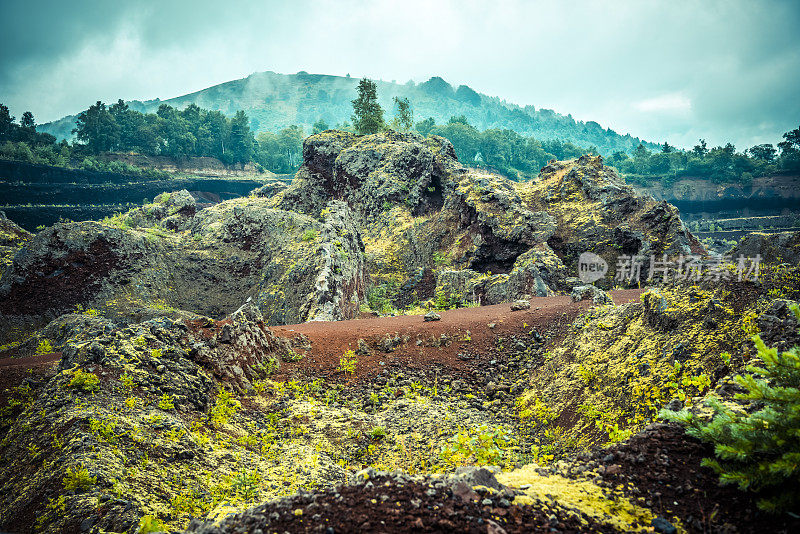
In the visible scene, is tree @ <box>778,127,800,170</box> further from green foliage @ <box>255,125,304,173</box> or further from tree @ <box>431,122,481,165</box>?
green foliage @ <box>255,125,304,173</box>

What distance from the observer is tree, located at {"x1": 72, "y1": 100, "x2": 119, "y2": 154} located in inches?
2416

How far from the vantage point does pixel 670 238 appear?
22.9 metres

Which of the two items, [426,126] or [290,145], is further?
[426,126]

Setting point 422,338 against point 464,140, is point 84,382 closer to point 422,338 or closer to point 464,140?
point 422,338

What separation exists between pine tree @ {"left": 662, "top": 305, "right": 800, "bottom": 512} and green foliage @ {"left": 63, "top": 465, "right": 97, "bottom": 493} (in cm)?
753

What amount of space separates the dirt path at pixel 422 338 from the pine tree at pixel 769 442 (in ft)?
25.1

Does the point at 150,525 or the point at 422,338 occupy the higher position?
the point at 150,525

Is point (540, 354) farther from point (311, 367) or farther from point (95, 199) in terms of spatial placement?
point (95, 199)

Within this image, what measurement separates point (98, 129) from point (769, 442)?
84.2 metres

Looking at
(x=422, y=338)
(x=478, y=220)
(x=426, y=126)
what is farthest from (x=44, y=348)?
(x=426, y=126)

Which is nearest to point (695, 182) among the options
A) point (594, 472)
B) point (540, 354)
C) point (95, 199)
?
point (540, 354)

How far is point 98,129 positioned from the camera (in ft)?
202

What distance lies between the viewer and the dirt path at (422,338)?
36.6 feet

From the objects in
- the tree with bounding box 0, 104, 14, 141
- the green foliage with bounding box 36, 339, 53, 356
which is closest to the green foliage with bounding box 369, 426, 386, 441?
the green foliage with bounding box 36, 339, 53, 356
